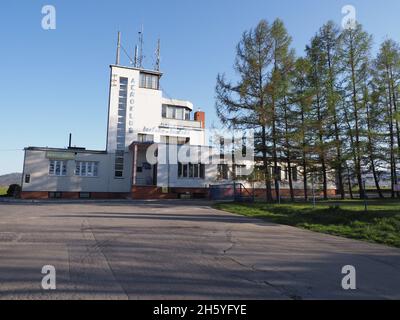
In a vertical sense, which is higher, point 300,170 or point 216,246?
point 300,170

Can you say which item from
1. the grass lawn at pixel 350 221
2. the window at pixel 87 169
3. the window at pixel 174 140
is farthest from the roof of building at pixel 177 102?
the grass lawn at pixel 350 221

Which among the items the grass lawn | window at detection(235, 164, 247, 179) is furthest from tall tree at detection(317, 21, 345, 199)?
the grass lawn

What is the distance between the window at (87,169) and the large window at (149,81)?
11740 millimetres

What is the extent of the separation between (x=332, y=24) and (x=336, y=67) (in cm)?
418

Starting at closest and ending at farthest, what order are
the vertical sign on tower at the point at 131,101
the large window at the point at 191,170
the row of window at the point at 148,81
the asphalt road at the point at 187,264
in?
the asphalt road at the point at 187,264 → the large window at the point at 191,170 → the vertical sign on tower at the point at 131,101 → the row of window at the point at 148,81

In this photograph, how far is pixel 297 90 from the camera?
26891 millimetres

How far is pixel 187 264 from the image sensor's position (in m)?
6.67

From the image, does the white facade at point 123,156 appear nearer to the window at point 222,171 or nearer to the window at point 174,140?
the window at point 174,140

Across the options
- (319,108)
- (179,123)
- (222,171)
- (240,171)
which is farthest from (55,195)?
(319,108)

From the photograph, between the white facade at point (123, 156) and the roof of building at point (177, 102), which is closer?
the white facade at point (123, 156)

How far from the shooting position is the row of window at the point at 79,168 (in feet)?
110

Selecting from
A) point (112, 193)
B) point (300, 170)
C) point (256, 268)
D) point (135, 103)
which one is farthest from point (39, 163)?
point (256, 268)

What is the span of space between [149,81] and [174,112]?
789 centimetres
